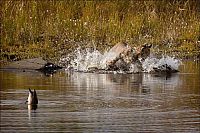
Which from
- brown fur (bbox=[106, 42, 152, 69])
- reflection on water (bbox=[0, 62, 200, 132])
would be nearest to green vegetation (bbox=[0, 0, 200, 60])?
brown fur (bbox=[106, 42, 152, 69])

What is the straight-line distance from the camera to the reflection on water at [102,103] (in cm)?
984

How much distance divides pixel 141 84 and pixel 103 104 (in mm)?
3488

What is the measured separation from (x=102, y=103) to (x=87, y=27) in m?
13.1

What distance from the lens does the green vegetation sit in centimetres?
2322

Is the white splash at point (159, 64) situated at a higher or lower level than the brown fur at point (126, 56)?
lower

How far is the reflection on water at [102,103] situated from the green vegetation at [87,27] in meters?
5.80

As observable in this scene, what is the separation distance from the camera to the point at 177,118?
10500 mm

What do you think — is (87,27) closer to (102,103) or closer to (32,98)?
(102,103)

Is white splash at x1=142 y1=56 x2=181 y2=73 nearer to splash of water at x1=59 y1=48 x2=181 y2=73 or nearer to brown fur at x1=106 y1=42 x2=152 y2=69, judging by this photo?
splash of water at x1=59 y1=48 x2=181 y2=73

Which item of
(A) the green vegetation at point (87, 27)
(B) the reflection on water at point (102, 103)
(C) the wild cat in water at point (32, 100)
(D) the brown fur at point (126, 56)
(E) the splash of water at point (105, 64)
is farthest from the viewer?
(A) the green vegetation at point (87, 27)

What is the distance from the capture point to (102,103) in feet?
39.4

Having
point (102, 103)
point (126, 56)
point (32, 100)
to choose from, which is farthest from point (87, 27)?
point (32, 100)

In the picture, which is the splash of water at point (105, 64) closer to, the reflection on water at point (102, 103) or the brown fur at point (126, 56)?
the brown fur at point (126, 56)

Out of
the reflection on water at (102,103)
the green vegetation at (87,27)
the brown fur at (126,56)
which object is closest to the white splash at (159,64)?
the brown fur at (126,56)
